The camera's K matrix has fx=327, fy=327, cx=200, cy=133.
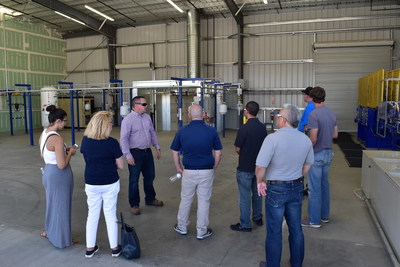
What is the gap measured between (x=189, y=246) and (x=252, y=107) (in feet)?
6.12

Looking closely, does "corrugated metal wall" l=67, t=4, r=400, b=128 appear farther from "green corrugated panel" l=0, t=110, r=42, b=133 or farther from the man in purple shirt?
the man in purple shirt

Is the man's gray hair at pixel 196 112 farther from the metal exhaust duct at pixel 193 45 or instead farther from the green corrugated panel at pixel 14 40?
the green corrugated panel at pixel 14 40

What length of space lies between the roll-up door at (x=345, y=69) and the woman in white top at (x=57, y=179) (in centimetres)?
1548

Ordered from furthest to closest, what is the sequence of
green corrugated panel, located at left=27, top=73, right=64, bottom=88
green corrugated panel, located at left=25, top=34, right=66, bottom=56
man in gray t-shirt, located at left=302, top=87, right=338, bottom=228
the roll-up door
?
green corrugated panel, located at left=27, top=73, right=64, bottom=88, green corrugated panel, located at left=25, top=34, right=66, bottom=56, the roll-up door, man in gray t-shirt, located at left=302, top=87, right=338, bottom=228

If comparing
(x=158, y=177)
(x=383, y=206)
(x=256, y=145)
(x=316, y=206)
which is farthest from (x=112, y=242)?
(x=158, y=177)

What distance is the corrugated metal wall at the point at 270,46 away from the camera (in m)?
16.2

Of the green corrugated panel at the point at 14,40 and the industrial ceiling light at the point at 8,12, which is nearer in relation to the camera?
the industrial ceiling light at the point at 8,12

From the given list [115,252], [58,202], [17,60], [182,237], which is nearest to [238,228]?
[182,237]

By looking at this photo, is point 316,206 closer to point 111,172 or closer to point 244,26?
point 111,172

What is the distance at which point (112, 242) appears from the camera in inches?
142

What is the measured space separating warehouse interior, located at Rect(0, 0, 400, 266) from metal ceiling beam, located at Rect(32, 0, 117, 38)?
71 mm

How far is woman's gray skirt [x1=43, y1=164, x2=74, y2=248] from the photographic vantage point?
12.2ft

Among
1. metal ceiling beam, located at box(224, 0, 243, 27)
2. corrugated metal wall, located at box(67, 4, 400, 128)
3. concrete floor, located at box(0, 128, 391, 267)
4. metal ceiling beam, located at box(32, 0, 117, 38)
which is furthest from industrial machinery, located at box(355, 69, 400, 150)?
metal ceiling beam, located at box(32, 0, 117, 38)

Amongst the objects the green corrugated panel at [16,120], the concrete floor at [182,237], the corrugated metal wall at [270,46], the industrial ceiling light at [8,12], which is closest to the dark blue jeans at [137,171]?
the concrete floor at [182,237]
